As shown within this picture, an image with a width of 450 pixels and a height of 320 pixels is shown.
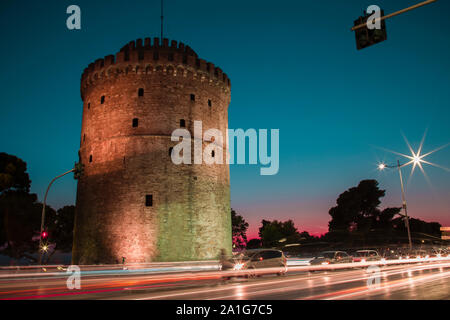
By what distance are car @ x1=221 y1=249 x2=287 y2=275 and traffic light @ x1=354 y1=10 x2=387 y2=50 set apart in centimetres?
969

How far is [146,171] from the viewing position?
24.0 meters

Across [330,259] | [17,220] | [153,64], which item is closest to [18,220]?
[17,220]

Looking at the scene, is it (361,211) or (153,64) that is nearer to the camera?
(153,64)

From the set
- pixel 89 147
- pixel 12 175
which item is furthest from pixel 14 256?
pixel 89 147

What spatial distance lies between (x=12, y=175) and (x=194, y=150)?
56.0ft

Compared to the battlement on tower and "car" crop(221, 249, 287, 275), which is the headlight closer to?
"car" crop(221, 249, 287, 275)

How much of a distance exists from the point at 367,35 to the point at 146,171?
1872cm

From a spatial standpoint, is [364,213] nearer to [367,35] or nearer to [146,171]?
[146,171]

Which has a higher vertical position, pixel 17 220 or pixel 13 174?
pixel 13 174

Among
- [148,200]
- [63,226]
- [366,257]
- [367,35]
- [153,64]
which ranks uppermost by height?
[153,64]

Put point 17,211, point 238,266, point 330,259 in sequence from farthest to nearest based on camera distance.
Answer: point 17,211
point 330,259
point 238,266

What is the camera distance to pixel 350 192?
6631 centimetres

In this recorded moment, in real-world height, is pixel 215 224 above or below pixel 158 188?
below
